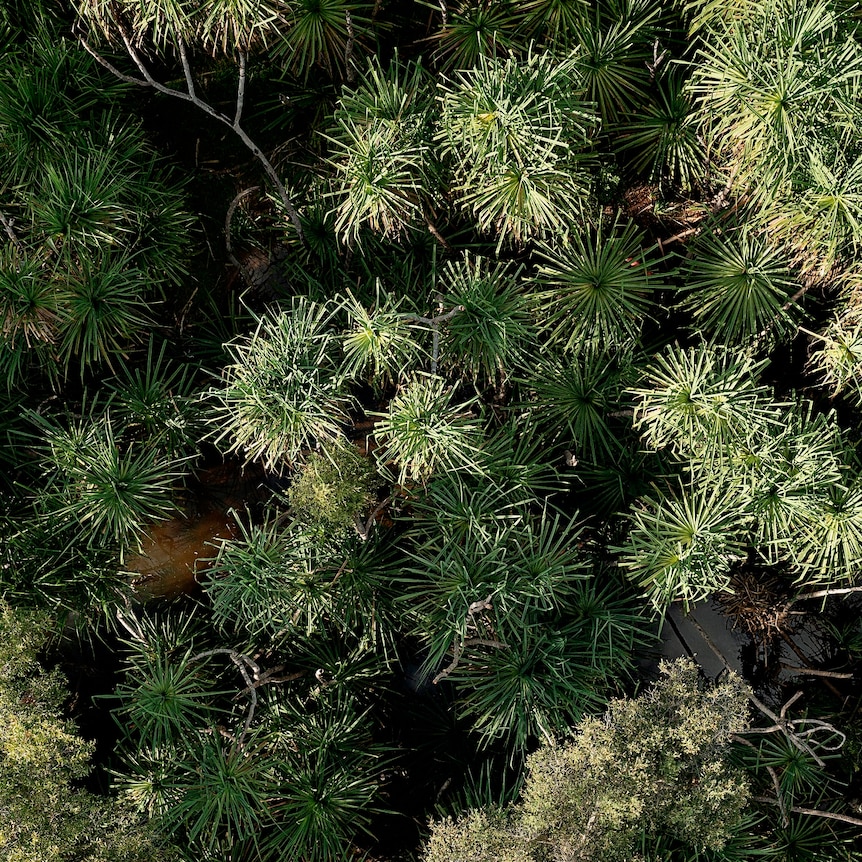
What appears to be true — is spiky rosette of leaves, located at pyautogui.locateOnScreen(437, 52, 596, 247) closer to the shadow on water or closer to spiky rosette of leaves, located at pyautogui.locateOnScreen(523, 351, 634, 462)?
spiky rosette of leaves, located at pyautogui.locateOnScreen(523, 351, 634, 462)

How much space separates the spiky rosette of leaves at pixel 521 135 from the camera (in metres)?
2.31

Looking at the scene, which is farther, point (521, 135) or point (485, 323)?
point (485, 323)

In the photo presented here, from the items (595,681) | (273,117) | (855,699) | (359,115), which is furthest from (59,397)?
(855,699)

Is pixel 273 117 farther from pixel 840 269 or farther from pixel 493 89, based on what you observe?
pixel 840 269

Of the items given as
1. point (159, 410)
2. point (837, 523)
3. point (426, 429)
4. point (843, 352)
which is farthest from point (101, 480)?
point (843, 352)

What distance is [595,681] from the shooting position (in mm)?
2848

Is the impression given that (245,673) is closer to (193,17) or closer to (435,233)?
(435,233)

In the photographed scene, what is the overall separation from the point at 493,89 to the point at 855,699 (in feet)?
9.26

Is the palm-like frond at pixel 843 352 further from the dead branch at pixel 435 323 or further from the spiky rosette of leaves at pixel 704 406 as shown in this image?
the dead branch at pixel 435 323

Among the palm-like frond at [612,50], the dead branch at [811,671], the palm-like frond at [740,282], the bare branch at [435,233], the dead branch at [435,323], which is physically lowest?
the dead branch at [811,671]

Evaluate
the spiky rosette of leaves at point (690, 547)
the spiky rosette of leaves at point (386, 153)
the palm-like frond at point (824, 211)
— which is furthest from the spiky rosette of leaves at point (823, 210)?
the spiky rosette of leaves at point (386, 153)

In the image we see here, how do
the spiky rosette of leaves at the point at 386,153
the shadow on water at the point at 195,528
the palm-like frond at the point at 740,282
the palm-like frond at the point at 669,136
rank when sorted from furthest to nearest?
the shadow on water at the point at 195,528 < the palm-like frond at the point at 669,136 < the palm-like frond at the point at 740,282 < the spiky rosette of leaves at the point at 386,153

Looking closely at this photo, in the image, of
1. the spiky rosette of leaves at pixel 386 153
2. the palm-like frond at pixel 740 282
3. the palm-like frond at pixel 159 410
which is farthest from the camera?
the palm-like frond at pixel 159 410

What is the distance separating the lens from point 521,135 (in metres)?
2.31
